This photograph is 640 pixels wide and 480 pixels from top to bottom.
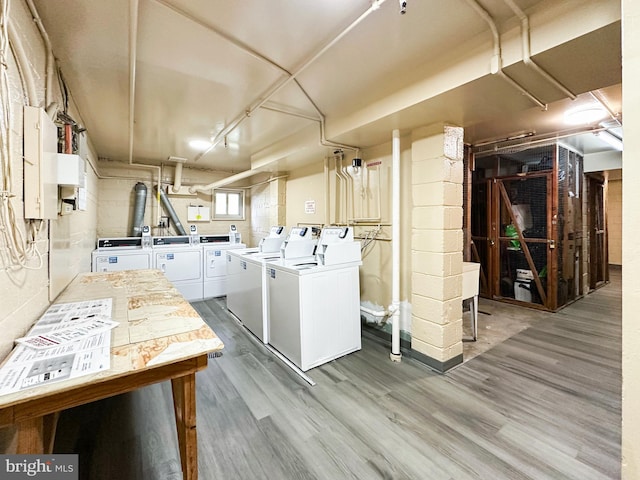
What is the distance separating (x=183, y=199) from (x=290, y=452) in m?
5.01

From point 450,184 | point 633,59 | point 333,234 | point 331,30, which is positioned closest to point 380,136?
point 450,184

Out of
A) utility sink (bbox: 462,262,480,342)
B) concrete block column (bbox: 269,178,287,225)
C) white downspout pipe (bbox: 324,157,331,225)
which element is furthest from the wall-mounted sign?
utility sink (bbox: 462,262,480,342)

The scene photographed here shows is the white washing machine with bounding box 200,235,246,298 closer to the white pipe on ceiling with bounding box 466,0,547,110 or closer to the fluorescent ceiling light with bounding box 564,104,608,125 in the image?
the white pipe on ceiling with bounding box 466,0,547,110

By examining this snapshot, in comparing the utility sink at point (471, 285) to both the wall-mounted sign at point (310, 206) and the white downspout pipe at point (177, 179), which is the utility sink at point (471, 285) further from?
the white downspout pipe at point (177, 179)

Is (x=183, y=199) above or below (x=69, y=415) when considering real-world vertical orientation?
above

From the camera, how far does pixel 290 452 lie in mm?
1559

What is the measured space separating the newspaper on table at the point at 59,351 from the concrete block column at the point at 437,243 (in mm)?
2230

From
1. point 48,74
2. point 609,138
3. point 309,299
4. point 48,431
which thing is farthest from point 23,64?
point 609,138

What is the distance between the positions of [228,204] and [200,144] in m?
2.13

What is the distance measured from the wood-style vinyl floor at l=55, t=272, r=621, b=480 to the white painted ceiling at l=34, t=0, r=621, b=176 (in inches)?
82.6

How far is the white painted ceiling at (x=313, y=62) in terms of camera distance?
1443mm

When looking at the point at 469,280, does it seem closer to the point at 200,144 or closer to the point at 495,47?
the point at 495,47

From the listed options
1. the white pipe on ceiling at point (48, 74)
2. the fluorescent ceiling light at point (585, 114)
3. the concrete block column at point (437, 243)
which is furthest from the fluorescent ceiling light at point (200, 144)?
the fluorescent ceiling light at point (585, 114)

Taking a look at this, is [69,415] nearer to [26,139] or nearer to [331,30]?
[26,139]
